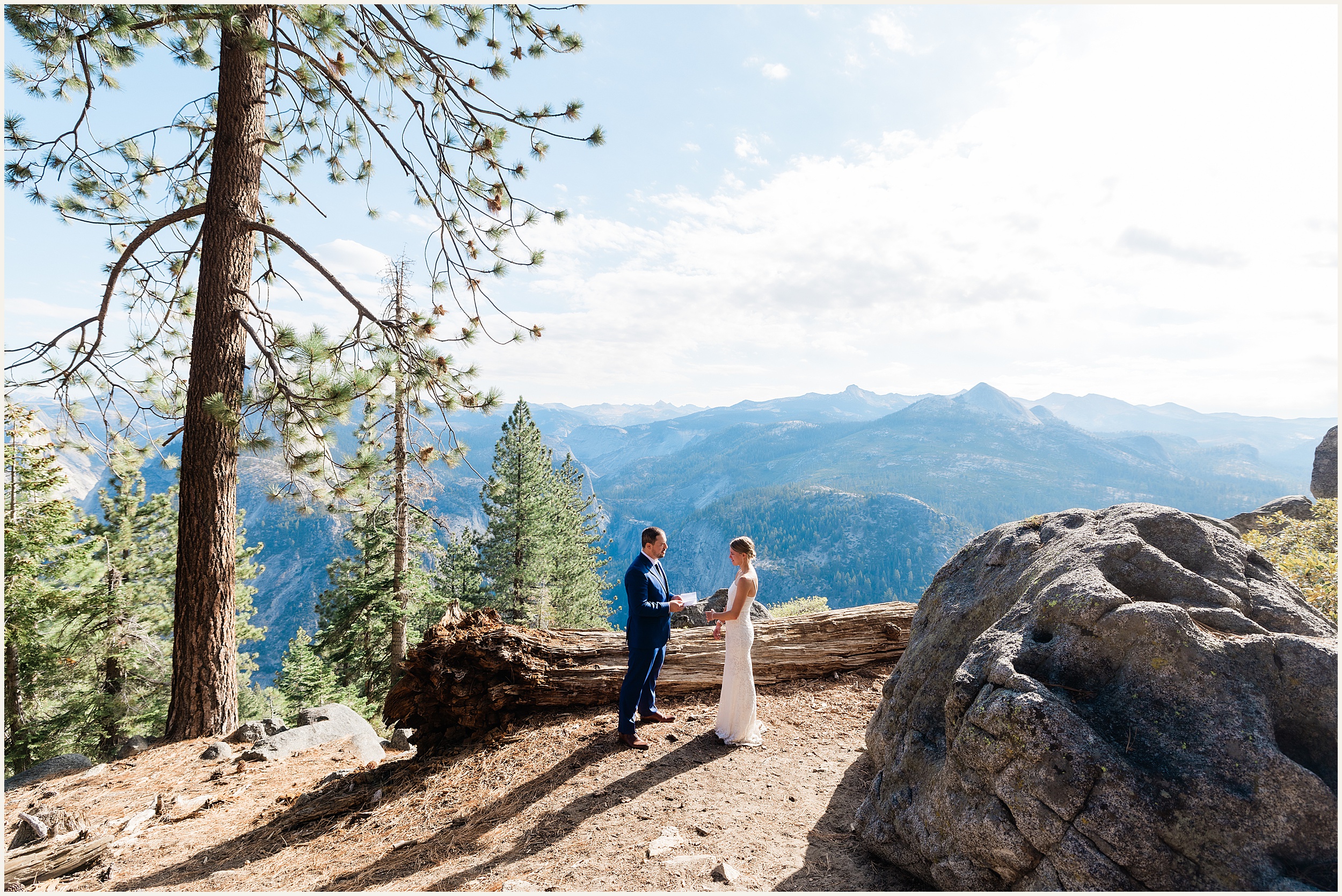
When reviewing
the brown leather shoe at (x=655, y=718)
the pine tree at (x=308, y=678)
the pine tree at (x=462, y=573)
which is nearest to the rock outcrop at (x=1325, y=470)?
the brown leather shoe at (x=655, y=718)

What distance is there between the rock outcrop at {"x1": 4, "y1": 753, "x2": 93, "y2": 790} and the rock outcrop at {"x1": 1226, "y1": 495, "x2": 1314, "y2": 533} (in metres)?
18.8

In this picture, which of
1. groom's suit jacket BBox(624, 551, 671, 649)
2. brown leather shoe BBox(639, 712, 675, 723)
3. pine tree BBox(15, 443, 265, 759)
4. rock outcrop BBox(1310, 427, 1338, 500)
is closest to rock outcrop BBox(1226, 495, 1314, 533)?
rock outcrop BBox(1310, 427, 1338, 500)

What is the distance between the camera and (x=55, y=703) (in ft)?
75.8

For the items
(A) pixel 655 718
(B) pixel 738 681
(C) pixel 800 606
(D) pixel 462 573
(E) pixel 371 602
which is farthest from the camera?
(D) pixel 462 573

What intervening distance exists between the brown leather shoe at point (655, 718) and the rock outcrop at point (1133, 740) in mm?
2840

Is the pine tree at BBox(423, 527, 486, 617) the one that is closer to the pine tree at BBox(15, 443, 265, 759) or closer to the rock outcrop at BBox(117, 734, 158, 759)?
the pine tree at BBox(15, 443, 265, 759)

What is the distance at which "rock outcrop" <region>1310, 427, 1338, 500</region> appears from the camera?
15.0 metres

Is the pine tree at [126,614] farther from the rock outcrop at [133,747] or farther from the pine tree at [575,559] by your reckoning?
the pine tree at [575,559]

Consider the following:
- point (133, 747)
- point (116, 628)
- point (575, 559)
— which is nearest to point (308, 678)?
point (116, 628)

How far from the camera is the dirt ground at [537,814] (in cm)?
372

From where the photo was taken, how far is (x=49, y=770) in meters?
6.88

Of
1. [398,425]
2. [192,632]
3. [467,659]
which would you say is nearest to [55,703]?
[398,425]

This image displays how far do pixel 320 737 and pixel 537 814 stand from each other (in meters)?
4.71

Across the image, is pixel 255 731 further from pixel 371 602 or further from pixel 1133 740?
pixel 371 602
